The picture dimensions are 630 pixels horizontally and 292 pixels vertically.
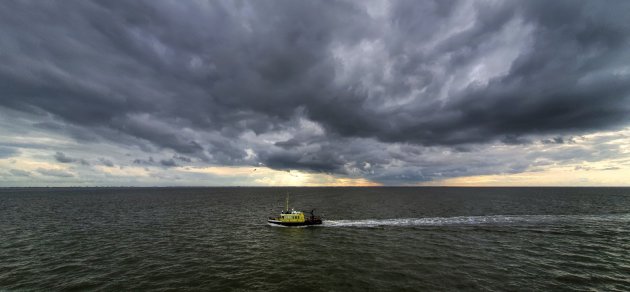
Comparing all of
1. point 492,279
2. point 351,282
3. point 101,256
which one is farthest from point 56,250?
point 492,279

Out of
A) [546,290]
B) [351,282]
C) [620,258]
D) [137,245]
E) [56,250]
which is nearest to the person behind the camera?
[546,290]

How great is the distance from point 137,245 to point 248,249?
2179 cm

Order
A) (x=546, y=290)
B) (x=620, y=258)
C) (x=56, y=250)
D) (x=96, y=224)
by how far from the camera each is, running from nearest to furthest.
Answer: (x=546, y=290) → (x=620, y=258) → (x=56, y=250) → (x=96, y=224)

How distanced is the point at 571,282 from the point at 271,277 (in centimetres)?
3886

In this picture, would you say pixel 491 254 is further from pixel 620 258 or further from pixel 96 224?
pixel 96 224

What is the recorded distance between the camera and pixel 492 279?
112ft

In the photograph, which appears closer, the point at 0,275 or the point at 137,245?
the point at 0,275

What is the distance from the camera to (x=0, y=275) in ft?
114

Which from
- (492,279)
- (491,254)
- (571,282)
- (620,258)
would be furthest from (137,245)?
(620,258)

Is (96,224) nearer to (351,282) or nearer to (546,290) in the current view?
(351,282)

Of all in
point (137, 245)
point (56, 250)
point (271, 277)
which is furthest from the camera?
point (137, 245)

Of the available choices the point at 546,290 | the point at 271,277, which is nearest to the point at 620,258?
the point at 546,290

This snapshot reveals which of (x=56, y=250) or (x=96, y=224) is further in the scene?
(x=96, y=224)

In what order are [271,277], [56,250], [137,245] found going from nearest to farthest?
1. [271,277]
2. [56,250]
3. [137,245]
